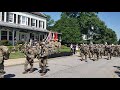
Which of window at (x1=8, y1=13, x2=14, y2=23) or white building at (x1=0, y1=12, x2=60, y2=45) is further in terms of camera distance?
window at (x1=8, y1=13, x2=14, y2=23)

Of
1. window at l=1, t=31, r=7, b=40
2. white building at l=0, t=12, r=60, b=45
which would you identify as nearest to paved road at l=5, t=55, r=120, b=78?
window at l=1, t=31, r=7, b=40

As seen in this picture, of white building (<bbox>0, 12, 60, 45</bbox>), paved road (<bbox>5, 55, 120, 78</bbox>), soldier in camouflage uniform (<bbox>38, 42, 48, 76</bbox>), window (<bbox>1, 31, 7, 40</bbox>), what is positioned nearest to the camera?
paved road (<bbox>5, 55, 120, 78</bbox>)

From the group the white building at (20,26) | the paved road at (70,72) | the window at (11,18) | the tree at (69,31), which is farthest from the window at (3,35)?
the paved road at (70,72)

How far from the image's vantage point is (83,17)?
73562mm

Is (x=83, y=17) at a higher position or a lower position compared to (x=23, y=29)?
higher

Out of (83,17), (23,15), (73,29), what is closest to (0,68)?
(23,15)

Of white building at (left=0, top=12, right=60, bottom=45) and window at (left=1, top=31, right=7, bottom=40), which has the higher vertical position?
white building at (left=0, top=12, right=60, bottom=45)

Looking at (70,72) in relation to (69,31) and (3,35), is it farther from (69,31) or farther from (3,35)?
(69,31)

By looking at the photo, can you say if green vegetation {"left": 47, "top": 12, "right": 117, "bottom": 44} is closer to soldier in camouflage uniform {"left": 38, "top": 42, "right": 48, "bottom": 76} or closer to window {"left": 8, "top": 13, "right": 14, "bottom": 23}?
window {"left": 8, "top": 13, "right": 14, "bottom": 23}

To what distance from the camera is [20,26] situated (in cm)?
3872

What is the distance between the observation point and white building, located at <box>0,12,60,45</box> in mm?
35906

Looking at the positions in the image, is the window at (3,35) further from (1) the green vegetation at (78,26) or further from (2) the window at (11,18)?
(1) the green vegetation at (78,26)
